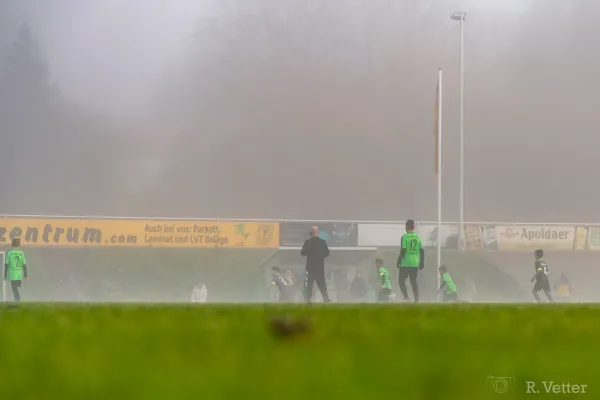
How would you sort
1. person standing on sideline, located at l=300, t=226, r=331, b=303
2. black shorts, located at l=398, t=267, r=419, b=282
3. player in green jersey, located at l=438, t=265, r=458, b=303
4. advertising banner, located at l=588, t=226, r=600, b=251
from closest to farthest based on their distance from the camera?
1. black shorts, located at l=398, t=267, r=419, b=282
2. person standing on sideline, located at l=300, t=226, r=331, b=303
3. player in green jersey, located at l=438, t=265, r=458, b=303
4. advertising banner, located at l=588, t=226, r=600, b=251

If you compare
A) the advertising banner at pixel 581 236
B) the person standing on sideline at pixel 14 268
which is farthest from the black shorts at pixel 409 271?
the advertising banner at pixel 581 236

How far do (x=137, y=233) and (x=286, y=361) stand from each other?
25.2 m

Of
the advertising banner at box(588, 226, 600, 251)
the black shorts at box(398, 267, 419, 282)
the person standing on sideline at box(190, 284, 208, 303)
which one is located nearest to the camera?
the black shorts at box(398, 267, 419, 282)

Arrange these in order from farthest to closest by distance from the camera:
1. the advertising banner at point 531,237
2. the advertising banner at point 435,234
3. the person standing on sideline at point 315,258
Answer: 1. the advertising banner at point 531,237
2. the advertising banner at point 435,234
3. the person standing on sideline at point 315,258

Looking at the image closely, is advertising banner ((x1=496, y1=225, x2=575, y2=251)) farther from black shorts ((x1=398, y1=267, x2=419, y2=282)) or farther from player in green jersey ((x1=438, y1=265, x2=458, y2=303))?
black shorts ((x1=398, y1=267, x2=419, y2=282))

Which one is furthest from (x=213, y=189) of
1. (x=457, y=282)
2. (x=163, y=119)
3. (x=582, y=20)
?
(x=582, y=20)

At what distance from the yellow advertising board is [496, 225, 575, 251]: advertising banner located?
789cm

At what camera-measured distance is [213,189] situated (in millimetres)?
40406

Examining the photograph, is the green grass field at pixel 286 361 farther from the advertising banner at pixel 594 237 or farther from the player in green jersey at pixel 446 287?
the advertising banner at pixel 594 237

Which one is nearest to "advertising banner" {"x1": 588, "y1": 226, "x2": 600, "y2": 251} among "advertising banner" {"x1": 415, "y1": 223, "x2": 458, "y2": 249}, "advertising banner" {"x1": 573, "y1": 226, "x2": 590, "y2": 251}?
"advertising banner" {"x1": 573, "y1": 226, "x2": 590, "y2": 251}

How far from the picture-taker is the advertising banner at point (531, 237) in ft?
88.8

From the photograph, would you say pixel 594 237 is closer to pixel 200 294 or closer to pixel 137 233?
pixel 200 294

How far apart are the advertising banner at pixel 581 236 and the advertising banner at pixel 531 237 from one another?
0.36 metres

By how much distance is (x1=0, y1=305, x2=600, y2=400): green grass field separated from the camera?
40.3 inches
